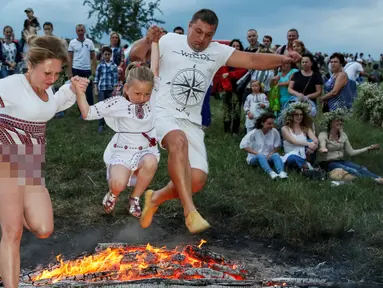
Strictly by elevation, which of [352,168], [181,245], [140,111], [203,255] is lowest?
[181,245]

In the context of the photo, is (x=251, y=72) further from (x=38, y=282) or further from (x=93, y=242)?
(x=38, y=282)

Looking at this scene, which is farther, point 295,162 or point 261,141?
point 261,141

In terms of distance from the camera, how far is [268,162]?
31.5ft

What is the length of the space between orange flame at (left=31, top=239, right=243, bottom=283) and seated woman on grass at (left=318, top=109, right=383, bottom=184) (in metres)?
4.49

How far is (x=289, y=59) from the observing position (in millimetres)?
5867

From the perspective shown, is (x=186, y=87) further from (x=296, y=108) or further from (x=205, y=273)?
(x=296, y=108)

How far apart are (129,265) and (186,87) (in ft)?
6.13

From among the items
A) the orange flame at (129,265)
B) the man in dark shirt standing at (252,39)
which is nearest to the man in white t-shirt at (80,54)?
the man in dark shirt standing at (252,39)

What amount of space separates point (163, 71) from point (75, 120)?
8579 millimetres

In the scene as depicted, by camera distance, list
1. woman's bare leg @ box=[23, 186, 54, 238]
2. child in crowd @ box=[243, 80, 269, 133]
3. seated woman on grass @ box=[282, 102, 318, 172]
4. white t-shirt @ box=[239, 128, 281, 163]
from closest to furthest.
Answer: woman's bare leg @ box=[23, 186, 54, 238] → seated woman on grass @ box=[282, 102, 318, 172] → white t-shirt @ box=[239, 128, 281, 163] → child in crowd @ box=[243, 80, 269, 133]

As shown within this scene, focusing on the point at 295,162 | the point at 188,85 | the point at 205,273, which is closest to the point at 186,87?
the point at 188,85

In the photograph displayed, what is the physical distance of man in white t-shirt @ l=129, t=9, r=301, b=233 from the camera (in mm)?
5395

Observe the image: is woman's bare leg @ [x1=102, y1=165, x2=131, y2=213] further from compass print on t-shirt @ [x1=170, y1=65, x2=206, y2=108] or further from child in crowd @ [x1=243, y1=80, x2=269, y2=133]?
child in crowd @ [x1=243, y1=80, x2=269, y2=133]

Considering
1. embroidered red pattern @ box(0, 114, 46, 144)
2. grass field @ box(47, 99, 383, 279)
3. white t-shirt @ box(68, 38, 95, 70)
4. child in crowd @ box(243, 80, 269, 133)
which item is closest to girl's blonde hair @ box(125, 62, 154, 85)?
embroidered red pattern @ box(0, 114, 46, 144)
